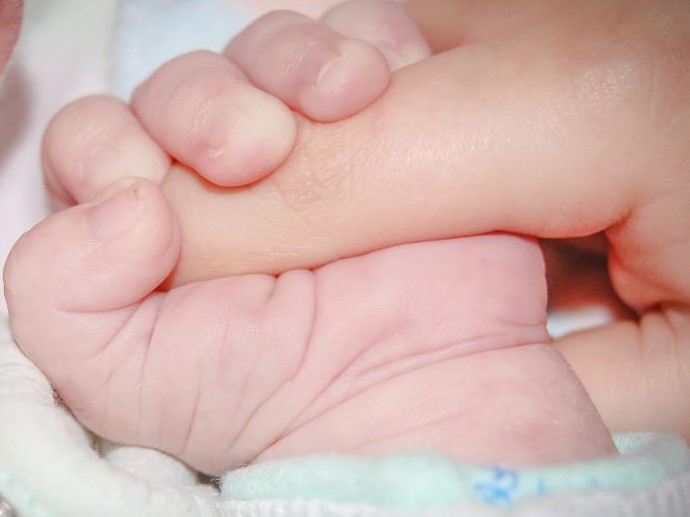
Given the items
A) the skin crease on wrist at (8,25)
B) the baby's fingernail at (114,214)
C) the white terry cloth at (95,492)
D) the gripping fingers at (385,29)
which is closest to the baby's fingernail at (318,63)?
the gripping fingers at (385,29)

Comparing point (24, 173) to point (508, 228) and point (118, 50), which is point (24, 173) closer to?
point (118, 50)

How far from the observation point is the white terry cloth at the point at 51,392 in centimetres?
89

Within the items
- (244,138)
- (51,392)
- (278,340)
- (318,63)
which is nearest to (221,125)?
(244,138)

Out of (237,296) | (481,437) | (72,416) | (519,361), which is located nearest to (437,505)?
(481,437)

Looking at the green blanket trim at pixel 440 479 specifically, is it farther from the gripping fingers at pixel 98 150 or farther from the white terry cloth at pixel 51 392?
the gripping fingers at pixel 98 150

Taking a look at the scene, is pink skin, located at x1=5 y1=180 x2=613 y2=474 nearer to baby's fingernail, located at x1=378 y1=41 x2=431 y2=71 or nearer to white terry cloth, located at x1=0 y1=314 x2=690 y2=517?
→ white terry cloth, located at x1=0 y1=314 x2=690 y2=517

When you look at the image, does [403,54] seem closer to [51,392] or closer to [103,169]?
[103,169]

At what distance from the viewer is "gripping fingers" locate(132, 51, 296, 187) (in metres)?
0.99

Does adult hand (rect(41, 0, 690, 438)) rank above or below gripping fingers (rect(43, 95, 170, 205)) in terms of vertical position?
below

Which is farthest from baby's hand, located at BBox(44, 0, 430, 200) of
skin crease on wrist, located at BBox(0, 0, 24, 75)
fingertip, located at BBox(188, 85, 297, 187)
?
skin crease on wrist, located at BBox(0, 0, 24, 75)

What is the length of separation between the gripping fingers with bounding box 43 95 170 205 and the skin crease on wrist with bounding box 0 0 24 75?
0.10 metres

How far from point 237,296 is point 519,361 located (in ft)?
1.10

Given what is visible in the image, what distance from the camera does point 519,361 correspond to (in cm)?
100

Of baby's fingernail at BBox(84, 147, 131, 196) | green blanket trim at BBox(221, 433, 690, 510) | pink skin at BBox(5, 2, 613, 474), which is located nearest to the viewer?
green blanket trim at BBox(221, 433, 690, 510)
